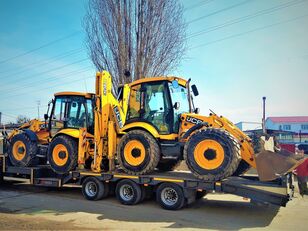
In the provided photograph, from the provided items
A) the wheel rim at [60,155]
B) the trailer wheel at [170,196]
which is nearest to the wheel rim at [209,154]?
the trailer wheel at [170,196]

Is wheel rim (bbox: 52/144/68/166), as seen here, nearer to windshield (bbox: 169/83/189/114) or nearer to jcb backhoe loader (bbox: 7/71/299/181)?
jcb backhoe loader (bbox: 7/71/299/181)

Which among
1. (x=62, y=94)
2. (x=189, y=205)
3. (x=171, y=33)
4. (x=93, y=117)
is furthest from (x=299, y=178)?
(x=171, y=33)

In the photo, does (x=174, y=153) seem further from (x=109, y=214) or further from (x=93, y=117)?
(x=93, y=117)

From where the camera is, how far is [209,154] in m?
7.66

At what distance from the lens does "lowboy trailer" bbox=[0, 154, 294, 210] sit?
713cm

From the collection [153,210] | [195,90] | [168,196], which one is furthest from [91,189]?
[195,90]

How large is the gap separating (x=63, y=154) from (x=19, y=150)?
213cm

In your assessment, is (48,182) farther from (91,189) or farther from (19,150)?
(19,150)

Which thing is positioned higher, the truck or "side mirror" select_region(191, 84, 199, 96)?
"side mirror" select_region(191, 84, 199, 96)

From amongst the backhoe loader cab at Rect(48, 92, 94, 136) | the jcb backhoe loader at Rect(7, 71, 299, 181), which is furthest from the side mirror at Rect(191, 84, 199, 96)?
the backhoe loader cab at Rect(48, 92, 94, 136)

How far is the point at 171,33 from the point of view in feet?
53.9

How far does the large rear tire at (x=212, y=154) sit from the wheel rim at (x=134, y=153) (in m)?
1.31

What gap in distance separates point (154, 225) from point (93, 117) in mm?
4586

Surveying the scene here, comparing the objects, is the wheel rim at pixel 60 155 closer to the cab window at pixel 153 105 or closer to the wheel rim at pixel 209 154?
the cab window at pixel 153 105
